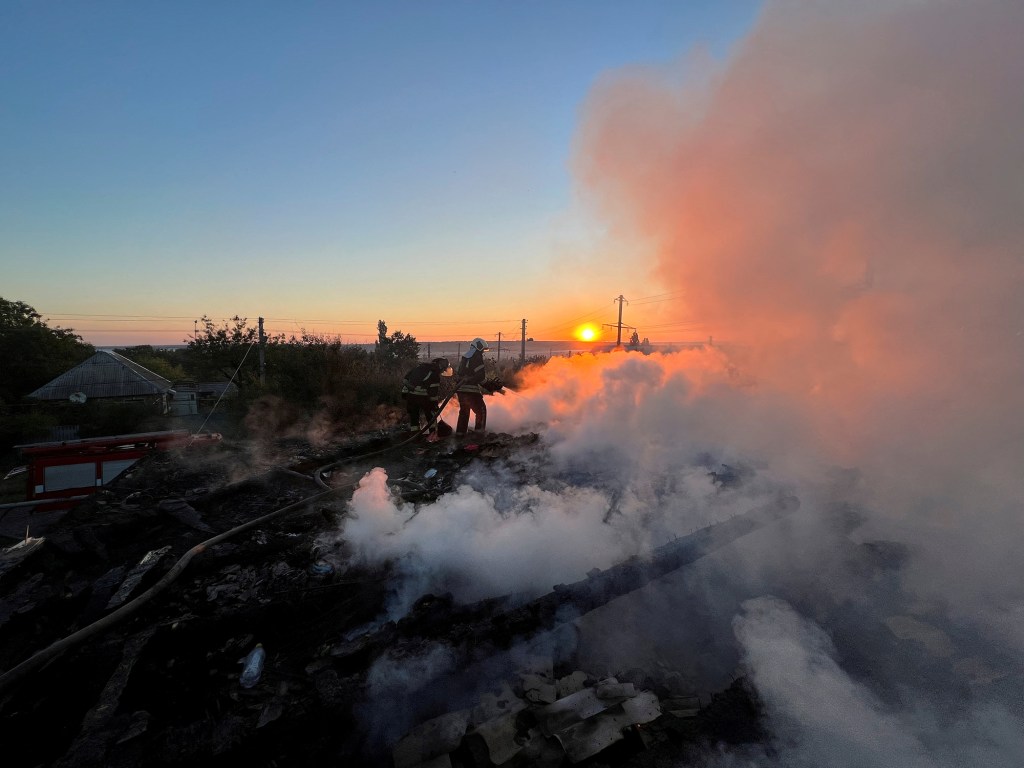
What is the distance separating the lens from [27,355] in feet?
74.8

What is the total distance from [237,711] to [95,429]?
18649mm

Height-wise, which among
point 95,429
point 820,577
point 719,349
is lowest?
point 95,429

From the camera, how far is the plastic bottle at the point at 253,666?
2854mm

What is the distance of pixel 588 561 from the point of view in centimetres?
390

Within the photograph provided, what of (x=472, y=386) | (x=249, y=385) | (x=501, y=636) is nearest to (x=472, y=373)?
(x=472, y=386)


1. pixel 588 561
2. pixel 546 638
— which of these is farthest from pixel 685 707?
pixel 588 561

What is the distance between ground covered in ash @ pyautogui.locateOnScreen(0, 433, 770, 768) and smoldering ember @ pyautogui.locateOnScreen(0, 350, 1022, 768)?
14 mm

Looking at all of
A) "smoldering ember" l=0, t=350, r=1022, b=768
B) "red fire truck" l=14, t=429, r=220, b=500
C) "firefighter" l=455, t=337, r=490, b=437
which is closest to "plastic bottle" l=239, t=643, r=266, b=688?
"smoldering ember" l=0, t=350, r=1022, b=768

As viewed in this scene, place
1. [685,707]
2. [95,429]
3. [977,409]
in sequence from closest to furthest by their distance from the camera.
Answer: [685,707] < [977,409] < [95,429]

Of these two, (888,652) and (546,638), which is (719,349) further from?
(546,638)

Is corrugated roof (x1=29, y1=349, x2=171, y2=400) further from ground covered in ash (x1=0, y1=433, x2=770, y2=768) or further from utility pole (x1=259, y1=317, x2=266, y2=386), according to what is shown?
ground covered in ash (x1=0, y1=433, x2=770, y2=768)

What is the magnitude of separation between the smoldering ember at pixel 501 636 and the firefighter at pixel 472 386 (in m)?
3.48

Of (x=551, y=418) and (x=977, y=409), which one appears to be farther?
(x=551, y=418)

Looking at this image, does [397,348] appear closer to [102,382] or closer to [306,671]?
[102,382]
